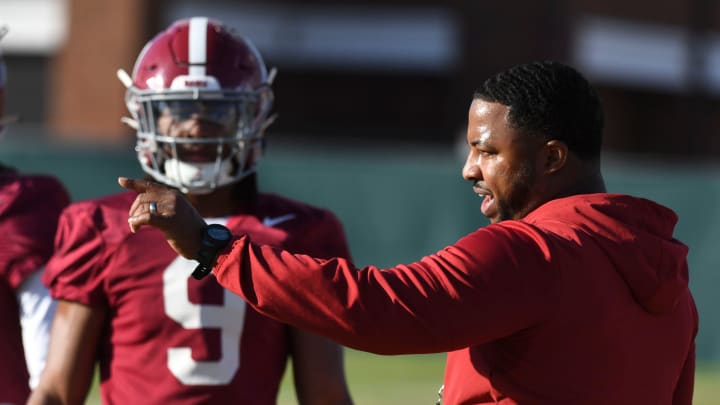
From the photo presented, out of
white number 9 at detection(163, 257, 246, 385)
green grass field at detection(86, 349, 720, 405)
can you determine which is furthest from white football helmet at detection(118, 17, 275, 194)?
green grass field at detection(86, 349, 720, 405)

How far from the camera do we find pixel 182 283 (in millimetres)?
3158

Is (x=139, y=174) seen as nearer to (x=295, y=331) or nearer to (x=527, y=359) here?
(x=295, y=331)

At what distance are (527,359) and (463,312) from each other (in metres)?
0.20

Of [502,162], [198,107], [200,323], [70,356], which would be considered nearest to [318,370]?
[200,323]

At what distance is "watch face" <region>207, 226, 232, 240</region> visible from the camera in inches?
90.1

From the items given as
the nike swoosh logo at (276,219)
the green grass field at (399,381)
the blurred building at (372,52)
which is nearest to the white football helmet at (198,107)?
the nike swoosh logo at (276,219)

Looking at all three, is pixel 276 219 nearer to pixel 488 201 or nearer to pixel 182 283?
pixel 182 283

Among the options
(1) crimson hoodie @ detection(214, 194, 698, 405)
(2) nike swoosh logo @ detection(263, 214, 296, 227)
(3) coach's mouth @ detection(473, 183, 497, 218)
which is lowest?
(2) nike swoosh logo @ detection(263, 214, 296, 227)

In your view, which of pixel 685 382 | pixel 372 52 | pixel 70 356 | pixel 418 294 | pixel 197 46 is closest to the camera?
pixel 418 294

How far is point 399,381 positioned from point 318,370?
619 centimetres

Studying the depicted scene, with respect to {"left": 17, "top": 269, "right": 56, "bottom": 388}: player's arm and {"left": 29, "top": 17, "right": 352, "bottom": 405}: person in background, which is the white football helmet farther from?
{"left": 17, "top": 269, "right": 56, "bottom": 388}: player's arm

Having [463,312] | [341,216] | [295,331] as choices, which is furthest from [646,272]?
[341,216]

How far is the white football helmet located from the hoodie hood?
1.07 meters

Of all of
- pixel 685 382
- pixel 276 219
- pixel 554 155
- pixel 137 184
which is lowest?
pixel 685 382
